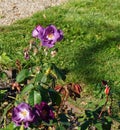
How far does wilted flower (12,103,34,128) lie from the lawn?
198cm

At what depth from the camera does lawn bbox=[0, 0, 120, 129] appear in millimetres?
4875

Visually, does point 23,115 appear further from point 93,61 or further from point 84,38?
point 84,38

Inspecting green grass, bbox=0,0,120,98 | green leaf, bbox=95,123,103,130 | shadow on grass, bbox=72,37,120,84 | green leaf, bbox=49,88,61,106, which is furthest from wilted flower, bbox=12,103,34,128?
shadow on grass, bbox=72,37,120,84

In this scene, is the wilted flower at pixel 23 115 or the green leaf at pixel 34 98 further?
the green leaf at pixel 34 98

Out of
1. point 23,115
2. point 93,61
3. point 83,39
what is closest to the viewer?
point 23,115

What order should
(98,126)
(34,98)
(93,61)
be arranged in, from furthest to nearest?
(93,61), (98,126), (34,98)

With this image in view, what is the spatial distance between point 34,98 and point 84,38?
3.74 meters

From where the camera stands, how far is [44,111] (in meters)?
2.15

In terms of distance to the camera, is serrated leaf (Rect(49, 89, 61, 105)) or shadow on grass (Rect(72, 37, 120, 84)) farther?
shadow on grass (Rect(72, 37, 120, 84))

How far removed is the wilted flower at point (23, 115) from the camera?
205cm

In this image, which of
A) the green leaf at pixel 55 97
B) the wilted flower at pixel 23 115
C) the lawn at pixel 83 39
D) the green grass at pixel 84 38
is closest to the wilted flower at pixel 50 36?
the green leaf at pixel 55 97

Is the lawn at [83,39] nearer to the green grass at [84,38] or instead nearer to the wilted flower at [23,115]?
the green grass at [84,38]

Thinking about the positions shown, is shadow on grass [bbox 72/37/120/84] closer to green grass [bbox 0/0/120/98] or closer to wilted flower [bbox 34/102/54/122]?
green grass [bbox 0/0/120/98]

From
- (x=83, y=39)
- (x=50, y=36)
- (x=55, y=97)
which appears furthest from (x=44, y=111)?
(x=83, y=39)
